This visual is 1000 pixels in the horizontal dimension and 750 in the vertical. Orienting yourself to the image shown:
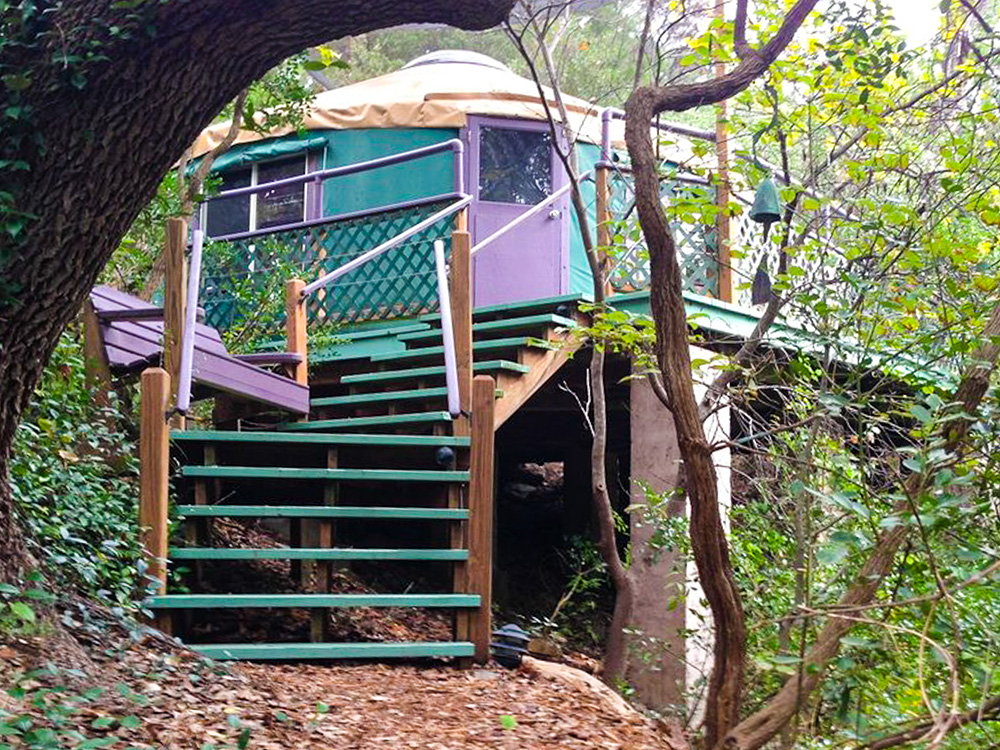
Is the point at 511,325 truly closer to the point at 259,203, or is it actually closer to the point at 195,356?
the point at 195,356

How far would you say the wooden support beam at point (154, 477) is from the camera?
5.09 metres

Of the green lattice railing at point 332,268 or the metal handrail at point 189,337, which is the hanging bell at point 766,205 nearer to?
the metal handrail at point 189,337

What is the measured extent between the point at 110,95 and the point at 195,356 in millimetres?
2645

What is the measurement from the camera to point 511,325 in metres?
7.87

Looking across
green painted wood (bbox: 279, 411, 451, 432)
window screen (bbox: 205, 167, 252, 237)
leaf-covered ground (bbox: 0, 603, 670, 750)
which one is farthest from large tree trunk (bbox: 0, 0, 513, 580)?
window screen (bbox: 205, 167, 252, 237)

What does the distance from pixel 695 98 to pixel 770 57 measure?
0.24 meters

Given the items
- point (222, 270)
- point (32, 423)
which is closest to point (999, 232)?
point (32, 423)

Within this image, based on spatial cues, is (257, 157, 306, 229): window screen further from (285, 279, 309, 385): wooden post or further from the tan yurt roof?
(285, 279, 309, 385): wooden post

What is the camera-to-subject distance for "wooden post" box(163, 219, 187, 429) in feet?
19.0

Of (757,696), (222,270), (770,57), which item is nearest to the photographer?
(770,57)

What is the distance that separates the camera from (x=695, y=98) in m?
3.60

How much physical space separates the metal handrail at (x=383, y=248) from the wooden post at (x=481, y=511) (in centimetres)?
185

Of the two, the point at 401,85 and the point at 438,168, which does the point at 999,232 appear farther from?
the point at 401,85

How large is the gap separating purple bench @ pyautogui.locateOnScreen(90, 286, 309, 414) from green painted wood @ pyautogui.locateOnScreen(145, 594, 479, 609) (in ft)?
4.56
